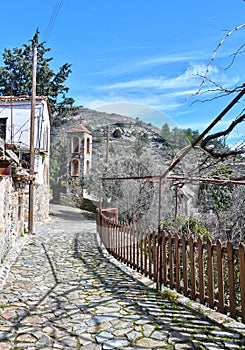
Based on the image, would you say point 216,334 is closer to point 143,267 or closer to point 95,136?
point 143,267

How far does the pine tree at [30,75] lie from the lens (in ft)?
80.1

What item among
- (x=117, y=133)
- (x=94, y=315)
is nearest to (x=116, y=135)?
(x=117, y=133)

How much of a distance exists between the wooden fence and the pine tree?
784 inches

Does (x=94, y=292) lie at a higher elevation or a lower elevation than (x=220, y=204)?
lower

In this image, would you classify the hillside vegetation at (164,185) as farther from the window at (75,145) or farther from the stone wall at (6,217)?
the stone wall at (6,217)

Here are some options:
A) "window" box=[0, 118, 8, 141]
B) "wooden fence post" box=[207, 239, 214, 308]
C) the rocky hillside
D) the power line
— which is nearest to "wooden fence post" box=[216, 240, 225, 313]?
"wooden fence post" box=[207, 239, 214, 308]

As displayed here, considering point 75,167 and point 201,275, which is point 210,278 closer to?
point 201,275

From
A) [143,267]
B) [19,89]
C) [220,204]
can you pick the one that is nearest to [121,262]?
[143,267]

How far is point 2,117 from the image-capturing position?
15.3 metres

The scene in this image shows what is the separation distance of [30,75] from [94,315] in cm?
2403

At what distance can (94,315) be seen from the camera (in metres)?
3.78

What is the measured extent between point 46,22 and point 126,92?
9447 mm

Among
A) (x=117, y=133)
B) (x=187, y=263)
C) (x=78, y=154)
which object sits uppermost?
(x=117, y=133)

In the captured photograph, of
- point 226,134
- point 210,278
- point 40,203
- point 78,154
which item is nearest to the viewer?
point 226,134
